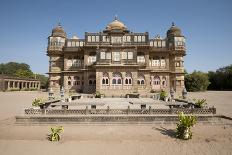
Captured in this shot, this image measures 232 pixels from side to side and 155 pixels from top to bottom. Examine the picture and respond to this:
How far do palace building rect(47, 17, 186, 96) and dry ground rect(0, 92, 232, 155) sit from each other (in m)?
24.4

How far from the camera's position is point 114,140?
999cm

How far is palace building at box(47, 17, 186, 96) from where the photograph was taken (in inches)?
1474

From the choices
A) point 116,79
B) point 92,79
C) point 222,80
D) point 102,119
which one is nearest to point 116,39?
point 116,79

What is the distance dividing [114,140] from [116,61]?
28.7 meters

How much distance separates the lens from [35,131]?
1150 cm

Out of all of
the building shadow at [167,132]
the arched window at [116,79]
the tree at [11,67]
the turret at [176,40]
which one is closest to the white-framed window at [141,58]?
the arched window at [116,79]

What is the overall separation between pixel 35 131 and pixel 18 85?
60.9 metres

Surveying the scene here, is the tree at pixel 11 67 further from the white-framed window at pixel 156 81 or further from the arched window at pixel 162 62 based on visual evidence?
the arched window at pixel 162 62

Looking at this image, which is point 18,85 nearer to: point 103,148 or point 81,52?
point 81,52

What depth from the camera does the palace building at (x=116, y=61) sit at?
37.4 m

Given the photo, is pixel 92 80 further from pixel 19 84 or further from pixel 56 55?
pixel 19 84

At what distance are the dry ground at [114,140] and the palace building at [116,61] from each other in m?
24.4

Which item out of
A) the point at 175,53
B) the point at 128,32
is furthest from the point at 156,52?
the point at 128,32

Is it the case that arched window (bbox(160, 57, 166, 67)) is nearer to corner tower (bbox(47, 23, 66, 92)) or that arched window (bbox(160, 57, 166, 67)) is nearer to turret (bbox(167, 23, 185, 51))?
turret (bbox(167, 23, 185, 51))
